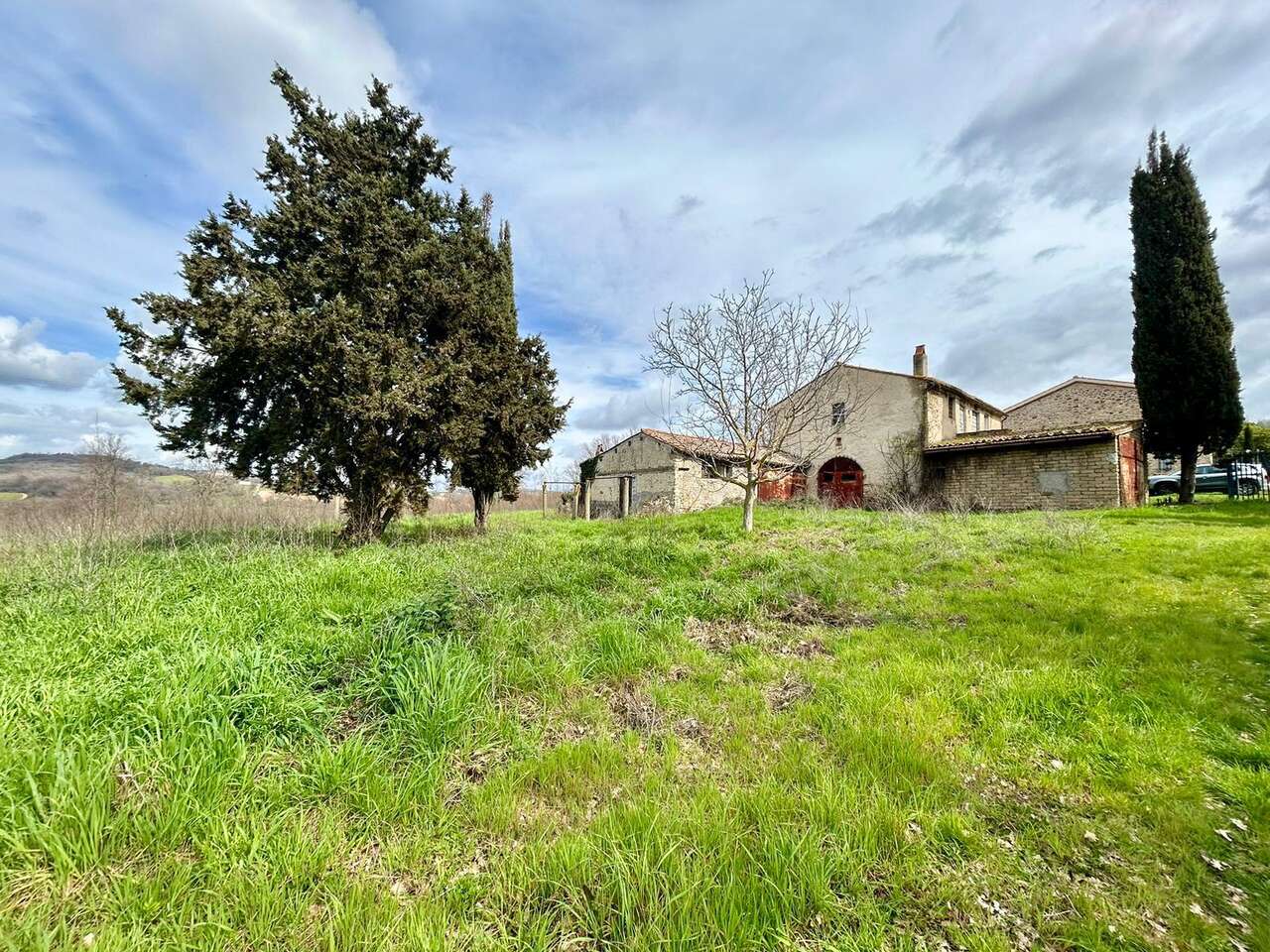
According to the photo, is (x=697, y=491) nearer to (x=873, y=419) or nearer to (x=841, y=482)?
(x=841, y=482)

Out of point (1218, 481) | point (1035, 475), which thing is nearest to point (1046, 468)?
point (1035, 475)

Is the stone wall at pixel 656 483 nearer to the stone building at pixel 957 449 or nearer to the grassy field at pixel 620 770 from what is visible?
the stone building at pixel 957 449

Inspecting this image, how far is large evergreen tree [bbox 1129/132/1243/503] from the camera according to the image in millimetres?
15125

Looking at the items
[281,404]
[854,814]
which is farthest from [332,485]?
[854,814]

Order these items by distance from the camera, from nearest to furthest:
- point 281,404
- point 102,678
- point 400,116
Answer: point 102,678 < point 281,404 < point 400,116

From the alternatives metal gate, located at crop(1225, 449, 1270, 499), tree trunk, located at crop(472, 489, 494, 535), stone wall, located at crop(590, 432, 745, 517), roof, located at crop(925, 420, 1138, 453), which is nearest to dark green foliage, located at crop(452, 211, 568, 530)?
tree trunk, located at crop(472, 489, 494, 535)

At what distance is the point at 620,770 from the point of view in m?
2.99

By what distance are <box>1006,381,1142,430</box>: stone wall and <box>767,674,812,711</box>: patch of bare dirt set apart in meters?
28.8

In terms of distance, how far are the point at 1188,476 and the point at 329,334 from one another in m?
24.6

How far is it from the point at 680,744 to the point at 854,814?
1.15 meters

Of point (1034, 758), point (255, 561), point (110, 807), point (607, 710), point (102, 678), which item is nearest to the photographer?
point (110, 807)

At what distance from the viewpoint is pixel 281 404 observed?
10219 mm

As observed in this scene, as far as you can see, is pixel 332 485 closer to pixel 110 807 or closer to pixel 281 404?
pixel 281 404

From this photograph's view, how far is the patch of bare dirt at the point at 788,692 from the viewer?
385 centimetres
